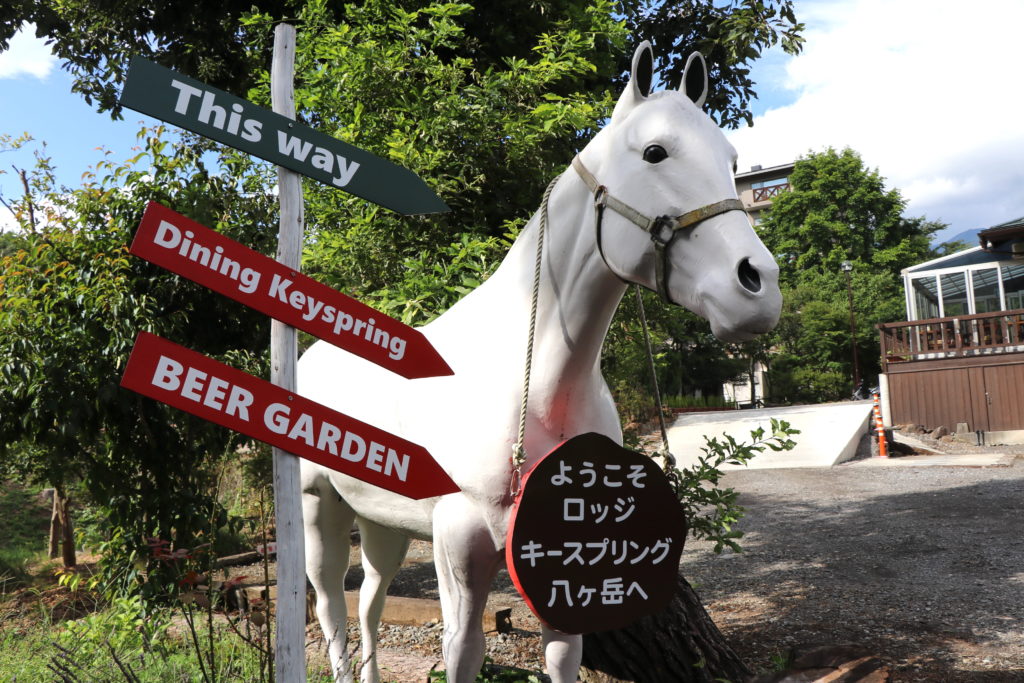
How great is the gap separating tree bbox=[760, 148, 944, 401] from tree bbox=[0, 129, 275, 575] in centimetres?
2710

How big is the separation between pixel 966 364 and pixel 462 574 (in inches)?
773

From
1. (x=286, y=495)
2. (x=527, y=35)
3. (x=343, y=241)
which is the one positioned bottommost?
(x=286, y=495)

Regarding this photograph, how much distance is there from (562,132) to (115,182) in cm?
372

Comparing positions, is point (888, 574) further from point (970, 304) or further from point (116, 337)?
point (970, 304)

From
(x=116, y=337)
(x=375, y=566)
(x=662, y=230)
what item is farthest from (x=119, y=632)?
(x=662, y=230)

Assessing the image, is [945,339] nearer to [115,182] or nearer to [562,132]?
[562,132]

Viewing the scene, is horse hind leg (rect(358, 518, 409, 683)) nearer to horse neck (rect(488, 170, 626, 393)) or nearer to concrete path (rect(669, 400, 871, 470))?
horse neck (rect(488, 170, 626, 393))

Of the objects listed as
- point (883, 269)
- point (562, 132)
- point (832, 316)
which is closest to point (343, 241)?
point (562, 132)

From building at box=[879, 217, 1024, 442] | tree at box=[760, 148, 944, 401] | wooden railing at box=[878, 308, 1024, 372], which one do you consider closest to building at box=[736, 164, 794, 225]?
tree at box=[760, 148, 944, 401]

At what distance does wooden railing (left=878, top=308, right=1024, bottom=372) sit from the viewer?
18297mm

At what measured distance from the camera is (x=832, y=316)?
102ft

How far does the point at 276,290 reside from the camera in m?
1.88

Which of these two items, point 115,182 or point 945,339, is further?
point 945,339

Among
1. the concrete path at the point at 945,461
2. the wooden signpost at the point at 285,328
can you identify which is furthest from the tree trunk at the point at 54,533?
the concrete path at the point at 945,461
